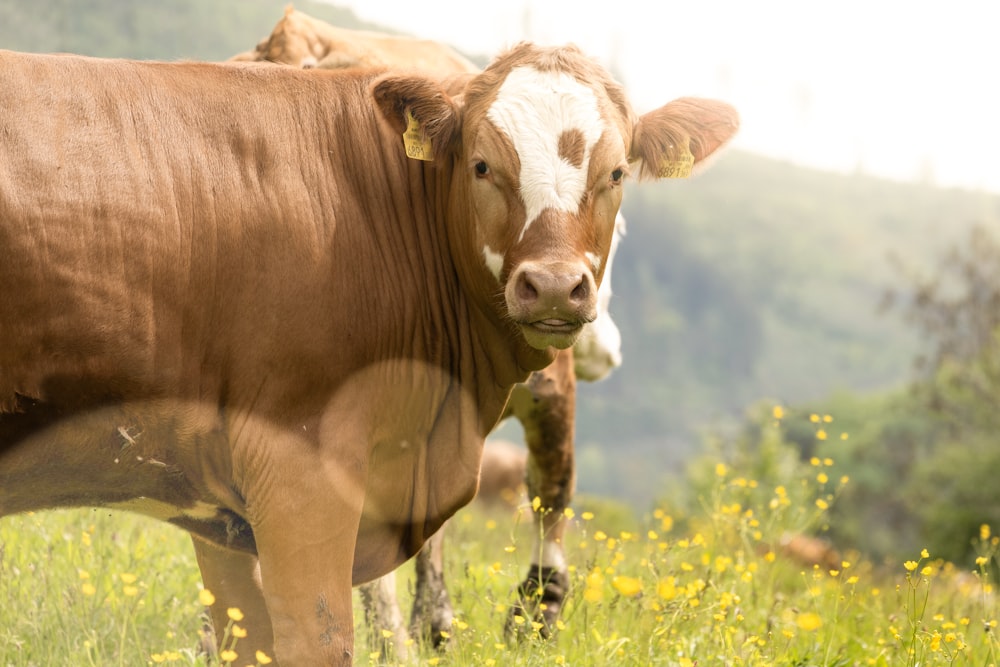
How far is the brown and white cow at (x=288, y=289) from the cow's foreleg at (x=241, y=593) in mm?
14

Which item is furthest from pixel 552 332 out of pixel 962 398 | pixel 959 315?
pixel 959 315

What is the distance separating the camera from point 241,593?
4980 millimetres

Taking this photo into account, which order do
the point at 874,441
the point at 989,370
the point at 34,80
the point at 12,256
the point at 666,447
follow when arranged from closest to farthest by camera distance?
the point at 12,256, the point at 34,80, the point at 989,370, the point at 874,441, the point at 666,447

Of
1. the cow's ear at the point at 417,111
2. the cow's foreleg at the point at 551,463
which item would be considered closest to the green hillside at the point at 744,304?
the cow's foreleg at the point at 551,463

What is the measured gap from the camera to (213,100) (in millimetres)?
4422

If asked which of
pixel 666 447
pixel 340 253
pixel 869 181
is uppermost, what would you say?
pixel 340 253

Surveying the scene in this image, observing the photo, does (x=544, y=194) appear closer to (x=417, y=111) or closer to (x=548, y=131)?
(x=548, y=131)

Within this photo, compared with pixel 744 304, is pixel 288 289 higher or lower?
higher

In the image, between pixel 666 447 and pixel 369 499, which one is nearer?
pixel 369 499

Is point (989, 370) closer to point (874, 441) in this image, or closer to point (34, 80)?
point (874, 441)

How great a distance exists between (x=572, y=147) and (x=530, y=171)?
0.20 meters

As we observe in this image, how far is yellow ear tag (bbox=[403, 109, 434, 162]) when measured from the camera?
184 inches

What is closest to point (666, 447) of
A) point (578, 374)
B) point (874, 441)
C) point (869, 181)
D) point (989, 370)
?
point (869, 181)

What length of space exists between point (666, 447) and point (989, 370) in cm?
11376
